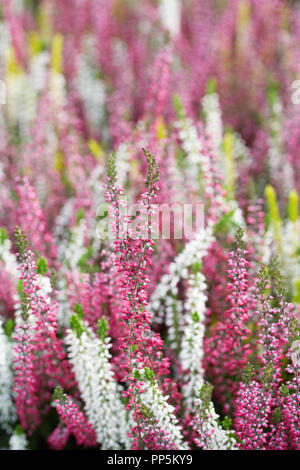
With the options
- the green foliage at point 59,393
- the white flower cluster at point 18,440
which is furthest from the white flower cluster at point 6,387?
the green foliage at point 59,393

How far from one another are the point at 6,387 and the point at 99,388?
17.9 inches

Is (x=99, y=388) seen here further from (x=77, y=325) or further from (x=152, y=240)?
(x=152, y=240)

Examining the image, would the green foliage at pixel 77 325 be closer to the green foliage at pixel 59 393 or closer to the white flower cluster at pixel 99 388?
the white flower cluster at pixel 99 388

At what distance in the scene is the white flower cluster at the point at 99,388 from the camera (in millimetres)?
1511

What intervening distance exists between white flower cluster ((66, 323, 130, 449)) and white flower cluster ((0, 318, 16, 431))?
9.0 inches

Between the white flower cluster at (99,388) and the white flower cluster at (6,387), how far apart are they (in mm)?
228

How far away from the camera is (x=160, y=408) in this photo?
1.37 m

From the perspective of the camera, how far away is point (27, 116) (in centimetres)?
260

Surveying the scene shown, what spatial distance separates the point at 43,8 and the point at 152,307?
9.30 feet

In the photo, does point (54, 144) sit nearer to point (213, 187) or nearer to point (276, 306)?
point (213, 187)

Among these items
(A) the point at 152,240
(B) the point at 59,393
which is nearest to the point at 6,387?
(B) the point at 59,393

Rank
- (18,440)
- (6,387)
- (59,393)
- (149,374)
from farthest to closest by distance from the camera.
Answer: (6,387) → (18,440) → (59,393) → (149,374)

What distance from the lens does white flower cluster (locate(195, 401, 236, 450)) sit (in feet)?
4.54
